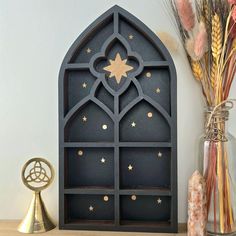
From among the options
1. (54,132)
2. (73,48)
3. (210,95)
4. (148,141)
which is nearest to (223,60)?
(210,95)

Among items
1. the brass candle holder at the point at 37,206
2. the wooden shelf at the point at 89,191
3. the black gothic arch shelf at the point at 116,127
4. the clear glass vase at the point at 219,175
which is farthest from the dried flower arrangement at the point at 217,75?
the brass candle holder at the point at 37,206

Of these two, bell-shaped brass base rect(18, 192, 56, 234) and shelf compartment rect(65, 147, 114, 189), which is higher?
shelf compartment rect(65, 147, 114, 189)

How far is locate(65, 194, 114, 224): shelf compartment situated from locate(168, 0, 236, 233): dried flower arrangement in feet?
0.95

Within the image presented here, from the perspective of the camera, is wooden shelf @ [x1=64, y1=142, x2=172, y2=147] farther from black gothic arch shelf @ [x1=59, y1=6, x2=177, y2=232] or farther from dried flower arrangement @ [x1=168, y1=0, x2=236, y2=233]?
dried flower arrangement @ [x1=168, y1=0, x2=236, y2=233]

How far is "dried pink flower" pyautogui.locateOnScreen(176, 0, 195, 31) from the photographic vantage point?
0.83 meters

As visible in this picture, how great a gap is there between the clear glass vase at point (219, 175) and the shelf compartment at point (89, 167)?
0.27 meters

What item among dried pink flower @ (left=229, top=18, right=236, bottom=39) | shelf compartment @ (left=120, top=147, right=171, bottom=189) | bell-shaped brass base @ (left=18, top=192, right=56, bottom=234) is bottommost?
bell-shaped brass base @ (left=18, top=192, right=56, bottom=234)

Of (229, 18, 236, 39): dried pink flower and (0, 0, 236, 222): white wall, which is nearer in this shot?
(229, 18, 236, 39): dried pink flower

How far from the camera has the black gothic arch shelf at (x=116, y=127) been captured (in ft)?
3.10

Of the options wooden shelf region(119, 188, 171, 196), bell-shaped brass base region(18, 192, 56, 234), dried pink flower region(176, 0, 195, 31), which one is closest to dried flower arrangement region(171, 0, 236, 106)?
dried pink flower region(176, 0, 195, 31)

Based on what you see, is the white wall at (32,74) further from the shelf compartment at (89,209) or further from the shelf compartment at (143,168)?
the shelf compartment at (143,168)

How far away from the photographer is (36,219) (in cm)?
94

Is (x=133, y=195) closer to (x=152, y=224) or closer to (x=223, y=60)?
(x=152, y=224)

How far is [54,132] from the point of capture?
1020 millimetres
